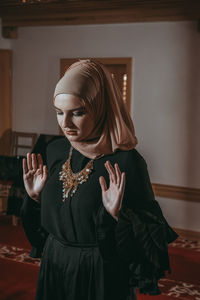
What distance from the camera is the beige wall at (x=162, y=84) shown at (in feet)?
15.3

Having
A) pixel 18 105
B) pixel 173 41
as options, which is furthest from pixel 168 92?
pixel 18 105

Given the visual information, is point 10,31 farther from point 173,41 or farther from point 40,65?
point 173,41

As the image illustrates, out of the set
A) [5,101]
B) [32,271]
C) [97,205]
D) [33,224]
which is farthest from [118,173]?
[5,101]

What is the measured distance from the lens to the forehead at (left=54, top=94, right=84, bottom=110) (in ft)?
4.19

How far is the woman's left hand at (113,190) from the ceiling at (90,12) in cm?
337

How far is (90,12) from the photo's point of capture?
5012mm

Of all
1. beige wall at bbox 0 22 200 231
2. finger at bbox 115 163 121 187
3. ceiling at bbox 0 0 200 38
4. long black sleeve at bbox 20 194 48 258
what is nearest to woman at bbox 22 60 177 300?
finger at bbox 115 163 121 187

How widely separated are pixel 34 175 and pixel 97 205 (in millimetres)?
310

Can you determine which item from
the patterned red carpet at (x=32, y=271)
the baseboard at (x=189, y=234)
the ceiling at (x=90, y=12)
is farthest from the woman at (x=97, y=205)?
the baseboard at (x=189, y=234)

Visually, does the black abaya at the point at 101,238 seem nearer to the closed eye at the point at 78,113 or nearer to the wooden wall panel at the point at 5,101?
the closed eye at the point at 78,113

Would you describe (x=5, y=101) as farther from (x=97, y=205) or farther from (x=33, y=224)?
(x=97, y=205)

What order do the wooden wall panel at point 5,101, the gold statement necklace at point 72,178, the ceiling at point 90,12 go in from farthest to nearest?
the wooden wall panel at point 5,101 → the ceiling at point 90,12 → the gold statement necklace at point 72,178

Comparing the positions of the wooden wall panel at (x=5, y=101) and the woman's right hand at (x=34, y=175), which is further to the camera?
the wooden wall panel at (x=5, y=101)

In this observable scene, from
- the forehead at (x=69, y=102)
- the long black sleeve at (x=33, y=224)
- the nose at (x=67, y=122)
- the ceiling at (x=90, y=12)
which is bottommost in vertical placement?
the long black sleeve at (x=33, y=224)
